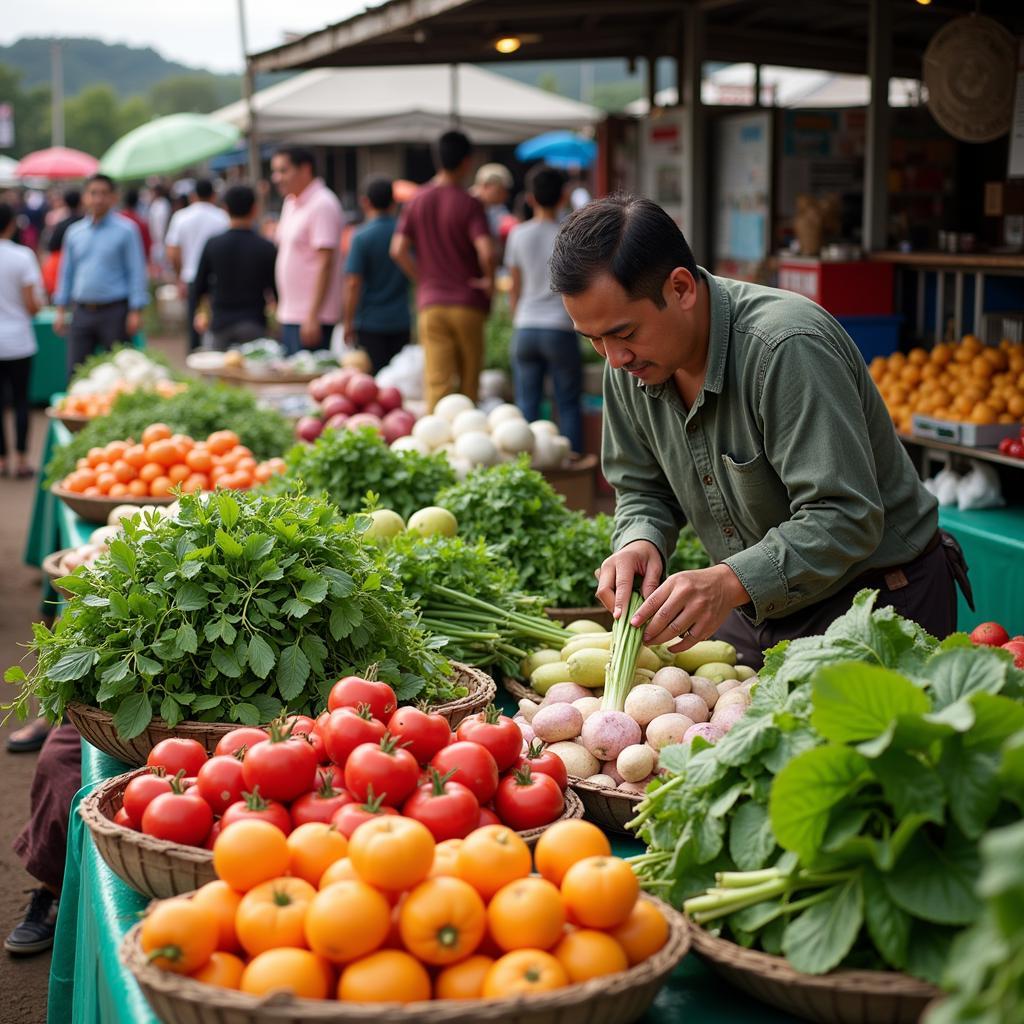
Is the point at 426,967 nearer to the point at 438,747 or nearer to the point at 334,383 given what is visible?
the point at 438,747

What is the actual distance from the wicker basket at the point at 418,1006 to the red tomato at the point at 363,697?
61 centimetres

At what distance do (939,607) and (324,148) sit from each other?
81.6 feet

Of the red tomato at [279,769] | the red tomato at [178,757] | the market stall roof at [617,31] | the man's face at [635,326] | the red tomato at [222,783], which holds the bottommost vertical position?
the red tomato at [178,757]

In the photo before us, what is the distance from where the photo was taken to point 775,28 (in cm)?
831

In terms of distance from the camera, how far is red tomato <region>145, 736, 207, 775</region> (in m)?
2.11

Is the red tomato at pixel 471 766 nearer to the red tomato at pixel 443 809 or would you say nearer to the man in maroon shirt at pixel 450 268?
the red tomato at pixel 443 809

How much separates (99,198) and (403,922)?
9668 millimetres

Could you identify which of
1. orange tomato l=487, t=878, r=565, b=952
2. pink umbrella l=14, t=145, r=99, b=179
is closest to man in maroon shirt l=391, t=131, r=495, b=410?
orange tomato l=487, t=878, r=565, b=952

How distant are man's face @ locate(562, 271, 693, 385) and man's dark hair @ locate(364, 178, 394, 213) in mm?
7093

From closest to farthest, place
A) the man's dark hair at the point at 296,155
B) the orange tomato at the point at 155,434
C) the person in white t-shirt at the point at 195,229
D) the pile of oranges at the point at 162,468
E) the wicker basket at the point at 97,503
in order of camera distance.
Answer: the wicker basket at the point at 97,503
the pile of oranges at the point at 162,468
the orange tomato at the point at 155,434
the man's dark hair at the point at 296,155
the person in white t-shirt at the point at 195,229

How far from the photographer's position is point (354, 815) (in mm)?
1751

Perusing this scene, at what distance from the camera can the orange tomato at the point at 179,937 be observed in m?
1.53

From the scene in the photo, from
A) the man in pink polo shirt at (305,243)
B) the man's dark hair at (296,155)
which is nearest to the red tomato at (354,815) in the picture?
the man in pink polo shirt at (305,243)

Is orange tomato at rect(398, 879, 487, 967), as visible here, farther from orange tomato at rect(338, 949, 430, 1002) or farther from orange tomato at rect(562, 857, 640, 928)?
orange tomato at rect(562, 857, 640, 928)
